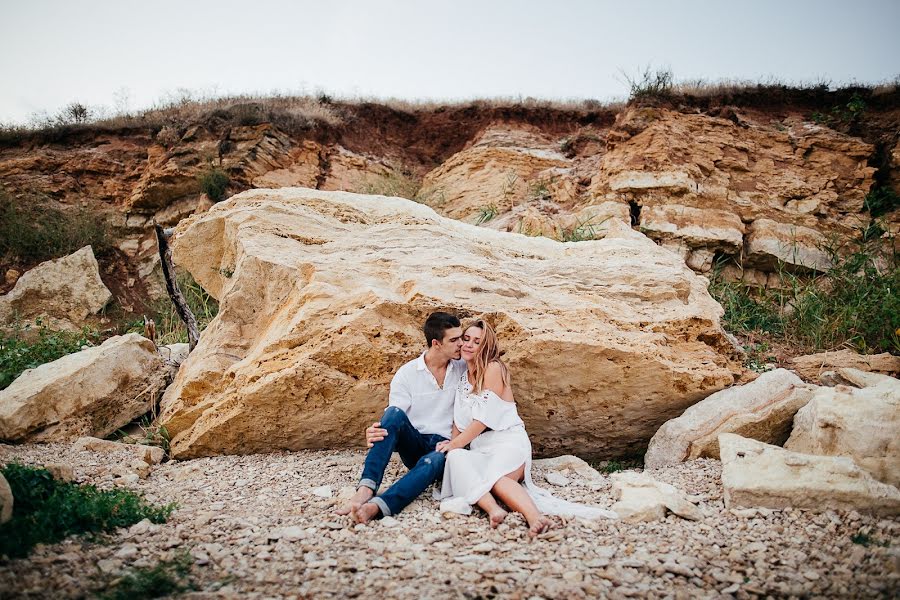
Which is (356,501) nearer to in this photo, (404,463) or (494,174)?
(404,463)

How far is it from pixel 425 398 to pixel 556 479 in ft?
3.68

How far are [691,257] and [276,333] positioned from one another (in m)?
6.69

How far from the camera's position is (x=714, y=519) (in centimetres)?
305

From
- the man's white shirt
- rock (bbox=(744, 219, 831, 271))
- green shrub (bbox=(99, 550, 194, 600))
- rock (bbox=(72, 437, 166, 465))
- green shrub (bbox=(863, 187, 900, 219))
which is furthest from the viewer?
green shrub (bbox=(863, 187, 900, 219))

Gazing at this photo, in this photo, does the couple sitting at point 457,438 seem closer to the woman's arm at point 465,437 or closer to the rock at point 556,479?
the woman's arm at point 465,437

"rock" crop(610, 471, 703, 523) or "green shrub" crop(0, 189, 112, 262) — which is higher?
"green shrub" crop(0, 189, 112, 262)

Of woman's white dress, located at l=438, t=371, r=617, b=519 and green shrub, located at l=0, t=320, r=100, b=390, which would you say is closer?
woman's white dress, located at l=438, t=371, r=617, b=519

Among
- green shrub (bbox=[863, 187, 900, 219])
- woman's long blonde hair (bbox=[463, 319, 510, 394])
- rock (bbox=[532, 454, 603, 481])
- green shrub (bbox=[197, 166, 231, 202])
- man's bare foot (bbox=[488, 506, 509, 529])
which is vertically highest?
green shrub (bbox=[197, 166, 231, 202])

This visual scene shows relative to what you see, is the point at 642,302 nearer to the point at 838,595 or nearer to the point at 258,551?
the point at 838,595

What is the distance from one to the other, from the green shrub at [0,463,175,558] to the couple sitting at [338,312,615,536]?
1174mm

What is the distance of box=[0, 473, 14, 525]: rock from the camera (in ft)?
7.98

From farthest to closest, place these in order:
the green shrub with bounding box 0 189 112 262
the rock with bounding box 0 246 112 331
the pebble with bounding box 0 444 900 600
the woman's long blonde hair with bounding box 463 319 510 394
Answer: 1. the green shrub with bounding box 0 189 112 262
2. the rock with bounding box 0 246 112 331
3. the woman's long blonde hair with bounding box 463 319 510 394
4. the pebble with bounding box 0 444 900 600

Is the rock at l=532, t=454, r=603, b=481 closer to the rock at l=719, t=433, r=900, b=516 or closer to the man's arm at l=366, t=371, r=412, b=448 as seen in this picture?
the rock at l=719, t=433, r=900, b=516

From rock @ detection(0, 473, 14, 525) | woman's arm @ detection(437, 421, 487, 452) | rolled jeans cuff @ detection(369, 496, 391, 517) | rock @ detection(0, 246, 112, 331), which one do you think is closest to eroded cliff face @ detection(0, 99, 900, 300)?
rock @ detection(0, 246, 112, 331)
